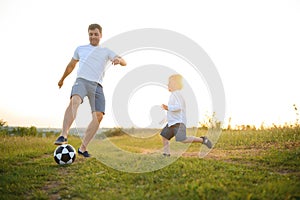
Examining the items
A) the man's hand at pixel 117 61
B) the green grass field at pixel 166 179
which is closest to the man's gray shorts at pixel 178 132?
the green grass field at pixel 166 179

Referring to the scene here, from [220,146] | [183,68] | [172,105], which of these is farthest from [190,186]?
[220,146]

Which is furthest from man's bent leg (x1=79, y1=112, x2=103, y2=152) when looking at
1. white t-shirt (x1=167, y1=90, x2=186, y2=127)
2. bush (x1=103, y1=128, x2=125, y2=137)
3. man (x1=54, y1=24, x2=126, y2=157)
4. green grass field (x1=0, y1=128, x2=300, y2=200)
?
white t-shirt (x1=167, y1=90, x2=186, y2=127)

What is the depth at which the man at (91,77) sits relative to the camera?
23.2ft

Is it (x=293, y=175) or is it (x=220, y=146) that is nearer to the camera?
(x=293, y=175)

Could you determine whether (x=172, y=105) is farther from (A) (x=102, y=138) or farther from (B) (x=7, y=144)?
(B) (x=7, y=144)

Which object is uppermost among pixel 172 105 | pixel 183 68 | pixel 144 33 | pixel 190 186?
pixel 144 33

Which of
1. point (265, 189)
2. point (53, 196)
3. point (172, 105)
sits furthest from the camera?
Answer: point (172, 105)

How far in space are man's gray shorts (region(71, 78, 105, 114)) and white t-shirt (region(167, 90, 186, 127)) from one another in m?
1.55

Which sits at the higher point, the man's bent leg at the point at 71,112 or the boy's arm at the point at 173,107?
the boy's arm at the point at 173,107

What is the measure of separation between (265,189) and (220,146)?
5.32 meters

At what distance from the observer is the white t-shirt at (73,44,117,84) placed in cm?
727

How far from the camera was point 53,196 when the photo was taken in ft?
16.9

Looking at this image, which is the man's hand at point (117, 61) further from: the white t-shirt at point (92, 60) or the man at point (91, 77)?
the white t-shirt at point (92, 60)

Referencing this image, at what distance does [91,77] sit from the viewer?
23.9ft
